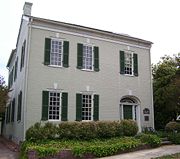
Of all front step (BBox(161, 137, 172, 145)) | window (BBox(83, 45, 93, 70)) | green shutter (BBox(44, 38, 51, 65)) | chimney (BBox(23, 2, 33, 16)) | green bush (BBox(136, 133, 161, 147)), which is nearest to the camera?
green bush (BBox(136, 133, 161, 147))

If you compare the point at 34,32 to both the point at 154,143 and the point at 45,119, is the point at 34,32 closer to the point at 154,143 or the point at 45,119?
the point at 45,119

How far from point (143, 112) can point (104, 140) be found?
651 cm

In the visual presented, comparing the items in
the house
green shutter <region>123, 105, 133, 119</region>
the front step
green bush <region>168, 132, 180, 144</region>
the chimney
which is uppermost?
the chimney

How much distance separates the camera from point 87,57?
1831cm

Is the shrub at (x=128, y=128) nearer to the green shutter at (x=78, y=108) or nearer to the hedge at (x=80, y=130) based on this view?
the hedge at (x=80, y=130)

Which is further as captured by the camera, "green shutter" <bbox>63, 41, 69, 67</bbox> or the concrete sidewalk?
"green shutter" <bbox>63, 41, 69, 67</bbox>

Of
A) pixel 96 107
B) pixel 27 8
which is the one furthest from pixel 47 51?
pixel 96 107

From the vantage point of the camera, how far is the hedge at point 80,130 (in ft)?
43.4

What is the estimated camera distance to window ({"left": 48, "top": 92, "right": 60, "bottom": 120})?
16.4m

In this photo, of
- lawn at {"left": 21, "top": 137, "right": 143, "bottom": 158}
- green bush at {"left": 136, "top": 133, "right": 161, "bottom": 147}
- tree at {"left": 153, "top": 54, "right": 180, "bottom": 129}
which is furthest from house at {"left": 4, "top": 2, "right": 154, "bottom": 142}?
green bush at {"left": 136, "top": 133, "right": 161, "bottom": 147}

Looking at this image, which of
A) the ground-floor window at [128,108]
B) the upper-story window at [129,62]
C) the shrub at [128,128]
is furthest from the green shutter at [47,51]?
the ground-floor window at [128,108]

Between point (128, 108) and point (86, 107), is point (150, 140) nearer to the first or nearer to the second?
point (86, 107)

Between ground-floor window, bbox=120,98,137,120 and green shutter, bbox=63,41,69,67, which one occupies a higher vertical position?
green shutter, bbox=63,41,69,67

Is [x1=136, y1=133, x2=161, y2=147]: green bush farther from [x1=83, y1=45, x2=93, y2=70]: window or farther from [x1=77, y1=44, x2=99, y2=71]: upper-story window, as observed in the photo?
[x1=83, y1=45, x2=93, y2=70]: window
